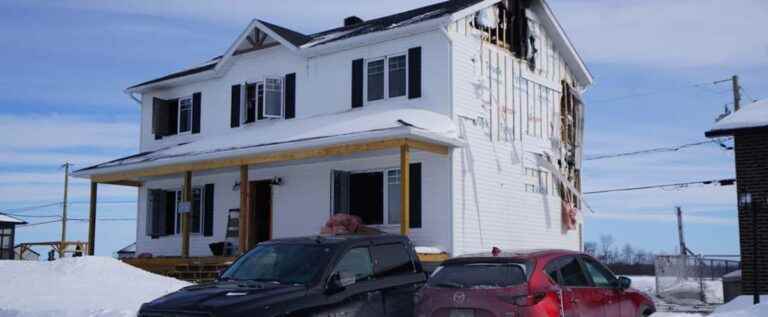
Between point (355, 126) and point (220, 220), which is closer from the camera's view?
point (355, 126)

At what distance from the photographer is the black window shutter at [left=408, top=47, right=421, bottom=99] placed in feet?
64.7

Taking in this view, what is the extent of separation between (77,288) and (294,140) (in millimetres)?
5868

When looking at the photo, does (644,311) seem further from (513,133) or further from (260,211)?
(260,211)

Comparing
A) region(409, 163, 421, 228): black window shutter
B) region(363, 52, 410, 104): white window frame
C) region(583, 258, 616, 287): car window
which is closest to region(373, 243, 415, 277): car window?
region(583, 258, 616, 287): car window

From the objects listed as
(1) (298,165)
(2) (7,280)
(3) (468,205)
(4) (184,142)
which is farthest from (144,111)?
(3) (468,205)

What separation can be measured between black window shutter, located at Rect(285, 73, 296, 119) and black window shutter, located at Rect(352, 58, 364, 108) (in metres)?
2.21

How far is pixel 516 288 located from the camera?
8352 mm

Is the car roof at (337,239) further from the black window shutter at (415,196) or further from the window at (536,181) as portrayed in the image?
the window at (536,181)

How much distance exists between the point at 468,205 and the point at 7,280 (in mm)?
10143

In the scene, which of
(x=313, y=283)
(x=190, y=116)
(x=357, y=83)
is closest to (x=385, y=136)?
(x=357, y=83)

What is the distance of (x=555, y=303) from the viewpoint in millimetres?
8477

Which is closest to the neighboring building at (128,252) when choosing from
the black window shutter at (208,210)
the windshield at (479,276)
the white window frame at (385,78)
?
the black window shutter at (208,210)

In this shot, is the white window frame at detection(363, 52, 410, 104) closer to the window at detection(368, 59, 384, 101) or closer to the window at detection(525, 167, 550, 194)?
the window at detection(368, 59, 384, 101)

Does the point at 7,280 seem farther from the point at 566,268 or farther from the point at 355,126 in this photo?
the point at 566,268
